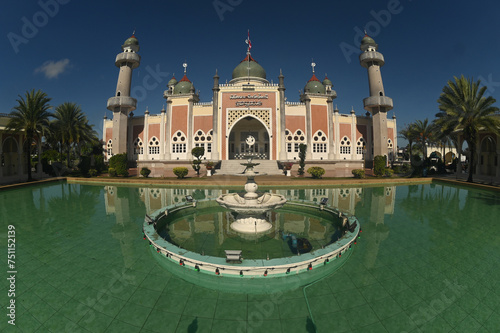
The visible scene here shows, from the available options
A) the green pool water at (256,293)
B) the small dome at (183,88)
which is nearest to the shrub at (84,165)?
the small dome at (183,88)

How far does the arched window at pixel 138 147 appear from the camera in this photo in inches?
1356

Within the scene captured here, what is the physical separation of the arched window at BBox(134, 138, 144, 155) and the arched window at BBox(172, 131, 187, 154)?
5830mm

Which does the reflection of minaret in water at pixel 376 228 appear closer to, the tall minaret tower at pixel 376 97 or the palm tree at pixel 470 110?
the palm tree at pixel 470 110

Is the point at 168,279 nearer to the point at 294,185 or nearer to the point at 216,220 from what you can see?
the point at 216,220

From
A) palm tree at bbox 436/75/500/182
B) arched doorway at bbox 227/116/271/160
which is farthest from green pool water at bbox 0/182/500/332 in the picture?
arched doorway at bbox 227/116/271/160

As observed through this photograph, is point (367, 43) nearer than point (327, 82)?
Yes

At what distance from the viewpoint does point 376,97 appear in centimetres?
2892

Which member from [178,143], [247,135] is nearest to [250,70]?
[247,135]

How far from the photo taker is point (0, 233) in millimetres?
7754

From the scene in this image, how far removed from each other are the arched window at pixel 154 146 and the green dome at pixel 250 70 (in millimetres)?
14138

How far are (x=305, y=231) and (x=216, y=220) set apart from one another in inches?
134

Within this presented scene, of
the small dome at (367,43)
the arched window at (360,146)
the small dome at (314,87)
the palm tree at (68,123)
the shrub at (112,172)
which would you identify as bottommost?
the shrub at (112,172)

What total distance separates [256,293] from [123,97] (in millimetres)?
31384

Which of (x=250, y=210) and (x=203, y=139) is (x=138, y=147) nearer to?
(x=203, y=139)
